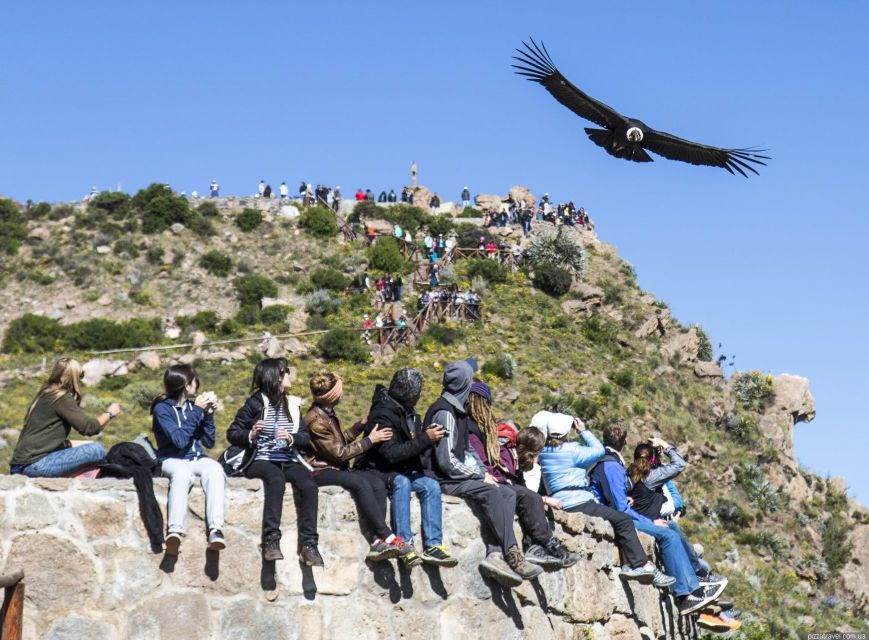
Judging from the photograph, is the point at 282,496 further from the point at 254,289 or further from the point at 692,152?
the point at 254,289

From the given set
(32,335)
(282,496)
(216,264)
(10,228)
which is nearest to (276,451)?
(282,496)

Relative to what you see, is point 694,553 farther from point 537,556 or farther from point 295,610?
point 295,610

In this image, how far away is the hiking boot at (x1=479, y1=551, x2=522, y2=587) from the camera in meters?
8.09

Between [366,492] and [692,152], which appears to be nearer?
[366,492]

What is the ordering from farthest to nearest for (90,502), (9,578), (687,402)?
(687,402) < (90,502) < (9,578)

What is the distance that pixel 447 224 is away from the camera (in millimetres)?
61875

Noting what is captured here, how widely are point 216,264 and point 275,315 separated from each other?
6.48 m

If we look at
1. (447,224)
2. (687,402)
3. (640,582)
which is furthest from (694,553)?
(447,224)

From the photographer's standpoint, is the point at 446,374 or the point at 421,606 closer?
the point at 421,606

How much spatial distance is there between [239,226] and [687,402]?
2497 centimetres

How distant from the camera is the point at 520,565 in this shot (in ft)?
26.9


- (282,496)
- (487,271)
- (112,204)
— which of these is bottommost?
(282,496)

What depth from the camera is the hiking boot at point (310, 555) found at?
7.13m

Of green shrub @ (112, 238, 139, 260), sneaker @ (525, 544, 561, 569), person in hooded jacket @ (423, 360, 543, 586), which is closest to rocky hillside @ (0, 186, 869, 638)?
green shrub @ (112, 238, 139, 260)
